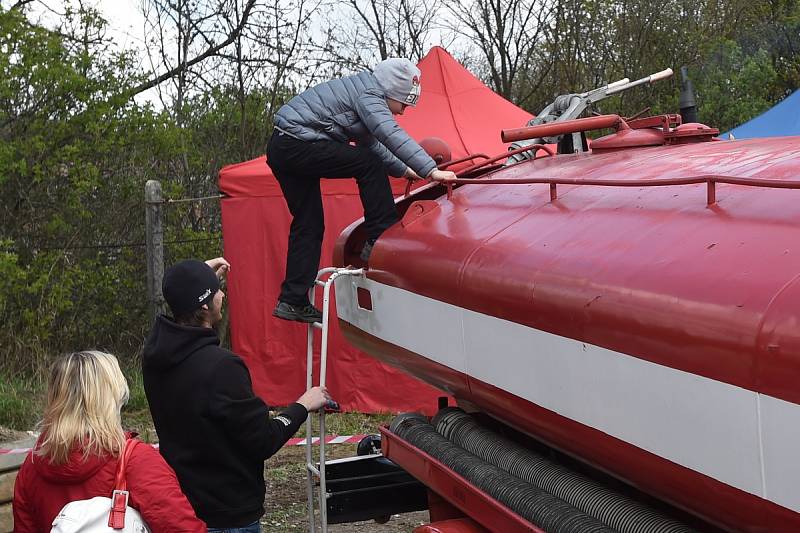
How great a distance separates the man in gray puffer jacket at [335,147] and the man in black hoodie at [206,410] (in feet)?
3.61

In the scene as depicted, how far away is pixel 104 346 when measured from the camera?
408 inches

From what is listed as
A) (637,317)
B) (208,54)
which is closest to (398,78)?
(637,317)

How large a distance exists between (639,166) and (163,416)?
1.79 metres

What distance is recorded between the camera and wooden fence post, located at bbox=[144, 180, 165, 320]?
9.25 m

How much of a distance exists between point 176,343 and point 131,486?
0.58 meters

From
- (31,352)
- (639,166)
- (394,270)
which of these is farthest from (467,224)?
(31,352)

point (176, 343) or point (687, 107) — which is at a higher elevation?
point (687, 107)

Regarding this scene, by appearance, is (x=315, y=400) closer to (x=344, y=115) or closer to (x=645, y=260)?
(x=344, y=115)

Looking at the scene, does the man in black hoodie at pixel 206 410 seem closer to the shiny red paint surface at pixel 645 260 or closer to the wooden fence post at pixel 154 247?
the shiny red paint surface at pixel 645 260

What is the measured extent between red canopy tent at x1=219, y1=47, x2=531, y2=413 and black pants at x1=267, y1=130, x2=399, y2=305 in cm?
379

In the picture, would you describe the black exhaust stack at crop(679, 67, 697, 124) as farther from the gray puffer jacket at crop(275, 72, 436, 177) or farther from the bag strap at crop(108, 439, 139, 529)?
→ the bag strap at crop(108, 439, 139, 529)

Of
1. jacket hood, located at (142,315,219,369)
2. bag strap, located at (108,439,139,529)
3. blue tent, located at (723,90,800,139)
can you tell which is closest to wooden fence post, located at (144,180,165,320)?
blue tent, located at (723,90,800,139)

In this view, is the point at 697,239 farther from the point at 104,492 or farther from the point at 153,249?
the point at 153,249

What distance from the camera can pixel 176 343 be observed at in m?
3.33
